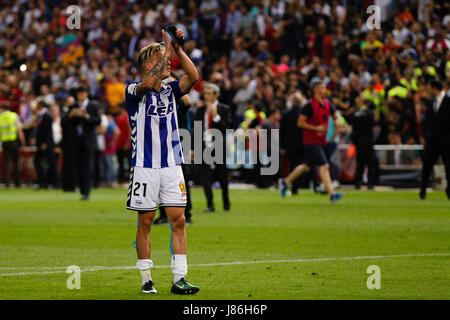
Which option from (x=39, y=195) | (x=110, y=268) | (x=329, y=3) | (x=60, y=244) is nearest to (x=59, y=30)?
(x=329, y=3)

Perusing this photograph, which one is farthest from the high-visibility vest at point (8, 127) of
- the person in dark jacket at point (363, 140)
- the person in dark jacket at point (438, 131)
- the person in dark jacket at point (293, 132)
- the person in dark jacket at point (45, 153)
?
the person in dark jacket at point (438, 131)

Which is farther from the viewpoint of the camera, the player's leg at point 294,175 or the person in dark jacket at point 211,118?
the player's leg at point 294,175

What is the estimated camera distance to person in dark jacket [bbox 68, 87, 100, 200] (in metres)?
23.6

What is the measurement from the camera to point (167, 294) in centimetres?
908

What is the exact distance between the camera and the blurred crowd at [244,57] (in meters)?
29.0

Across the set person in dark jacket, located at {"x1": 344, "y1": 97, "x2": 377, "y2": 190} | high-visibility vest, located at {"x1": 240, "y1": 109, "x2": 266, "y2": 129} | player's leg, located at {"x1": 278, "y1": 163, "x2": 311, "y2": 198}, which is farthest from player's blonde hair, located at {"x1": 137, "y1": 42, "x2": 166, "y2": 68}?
high-visibility vest, located at {"x1": 240, "y1": 109, "x2": 266, "y2": 129}

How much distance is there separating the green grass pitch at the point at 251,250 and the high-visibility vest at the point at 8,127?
10.1m

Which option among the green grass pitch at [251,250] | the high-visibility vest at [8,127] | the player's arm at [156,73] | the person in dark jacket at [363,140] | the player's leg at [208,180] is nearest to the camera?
the player's arm at [156,73]

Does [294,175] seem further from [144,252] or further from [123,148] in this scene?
[144,252]

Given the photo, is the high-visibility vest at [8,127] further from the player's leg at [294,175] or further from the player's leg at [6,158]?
the player's leg at [294,175]

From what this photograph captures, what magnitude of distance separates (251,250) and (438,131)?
10.4m

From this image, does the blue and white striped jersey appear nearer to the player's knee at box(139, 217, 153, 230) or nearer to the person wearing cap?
the player's knee at box(139, 217, 153, 230)
